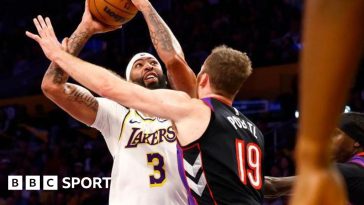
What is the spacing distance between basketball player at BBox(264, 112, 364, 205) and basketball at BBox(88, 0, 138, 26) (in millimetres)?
1306

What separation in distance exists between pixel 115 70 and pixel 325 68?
10582 millimetres

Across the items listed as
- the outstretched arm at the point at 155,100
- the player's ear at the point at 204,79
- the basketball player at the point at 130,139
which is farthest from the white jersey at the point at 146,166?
the outstretched arm at the point at 155,100

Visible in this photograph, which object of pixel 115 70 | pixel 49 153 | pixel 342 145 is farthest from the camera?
pixel 115 70

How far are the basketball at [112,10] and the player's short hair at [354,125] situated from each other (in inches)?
56.6

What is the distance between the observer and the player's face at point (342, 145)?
3564mm

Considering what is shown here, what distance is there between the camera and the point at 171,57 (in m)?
3.33

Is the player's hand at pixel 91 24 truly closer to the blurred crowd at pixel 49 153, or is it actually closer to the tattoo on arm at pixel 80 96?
the tattoo on arm at pixel 80 96

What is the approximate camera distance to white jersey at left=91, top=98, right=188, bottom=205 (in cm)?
385

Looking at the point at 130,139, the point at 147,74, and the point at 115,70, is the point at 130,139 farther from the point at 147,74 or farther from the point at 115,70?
the point at 115,70

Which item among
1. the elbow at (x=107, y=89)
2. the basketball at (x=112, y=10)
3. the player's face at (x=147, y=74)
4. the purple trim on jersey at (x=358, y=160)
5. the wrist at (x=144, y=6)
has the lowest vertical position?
the purple trim on jersey at (x=358, y=160)

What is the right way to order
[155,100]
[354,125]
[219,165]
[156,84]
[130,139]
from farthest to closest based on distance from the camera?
[156,84], [130,139], [354,125], [219,165], [155,100]

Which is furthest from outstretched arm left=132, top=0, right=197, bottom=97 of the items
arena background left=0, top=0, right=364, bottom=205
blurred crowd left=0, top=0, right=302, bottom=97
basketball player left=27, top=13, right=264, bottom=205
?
blurred crowd left=0, top=0, right=302, bottom=97

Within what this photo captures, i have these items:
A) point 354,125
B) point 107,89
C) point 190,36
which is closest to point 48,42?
point 107,89

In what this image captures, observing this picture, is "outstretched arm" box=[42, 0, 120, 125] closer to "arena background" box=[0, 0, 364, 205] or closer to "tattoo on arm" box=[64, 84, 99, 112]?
"tattoo on arm" box=[64, 84, 99, 112]
